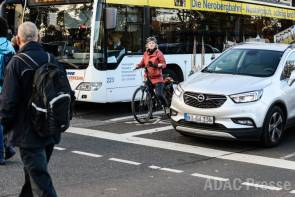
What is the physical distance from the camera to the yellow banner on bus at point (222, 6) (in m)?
12.9

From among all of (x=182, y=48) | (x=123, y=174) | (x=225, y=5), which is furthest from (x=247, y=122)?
(x=225, y=5)

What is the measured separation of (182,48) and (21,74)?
31.4ft

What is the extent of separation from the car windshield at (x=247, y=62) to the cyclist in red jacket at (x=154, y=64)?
3.78ft

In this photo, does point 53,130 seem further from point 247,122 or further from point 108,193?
point 247,122

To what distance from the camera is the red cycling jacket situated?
1071cm

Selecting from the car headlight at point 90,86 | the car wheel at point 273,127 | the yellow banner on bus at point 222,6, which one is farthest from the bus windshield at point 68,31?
the car wheel at point 273,127

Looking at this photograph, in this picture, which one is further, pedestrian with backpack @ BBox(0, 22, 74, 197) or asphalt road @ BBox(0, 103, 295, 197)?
asphalt road @ BBox(0, 103, 295, 197)

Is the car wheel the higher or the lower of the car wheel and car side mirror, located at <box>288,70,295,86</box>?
the lower

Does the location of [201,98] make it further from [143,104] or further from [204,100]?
[143,104]

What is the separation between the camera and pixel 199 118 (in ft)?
27.6

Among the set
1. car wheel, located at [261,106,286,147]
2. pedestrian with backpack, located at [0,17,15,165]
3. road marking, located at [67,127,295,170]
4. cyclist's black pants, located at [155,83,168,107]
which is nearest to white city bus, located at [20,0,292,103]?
cyclist's black pants, located at [155,83,168,107]

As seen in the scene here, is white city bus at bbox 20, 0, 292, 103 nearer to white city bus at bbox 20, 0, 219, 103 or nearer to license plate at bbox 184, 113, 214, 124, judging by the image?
white city bus at bbox 20, 0, 219, 103

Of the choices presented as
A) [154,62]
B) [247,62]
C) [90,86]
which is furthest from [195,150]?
[90,86]

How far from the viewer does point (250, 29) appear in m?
16.8
